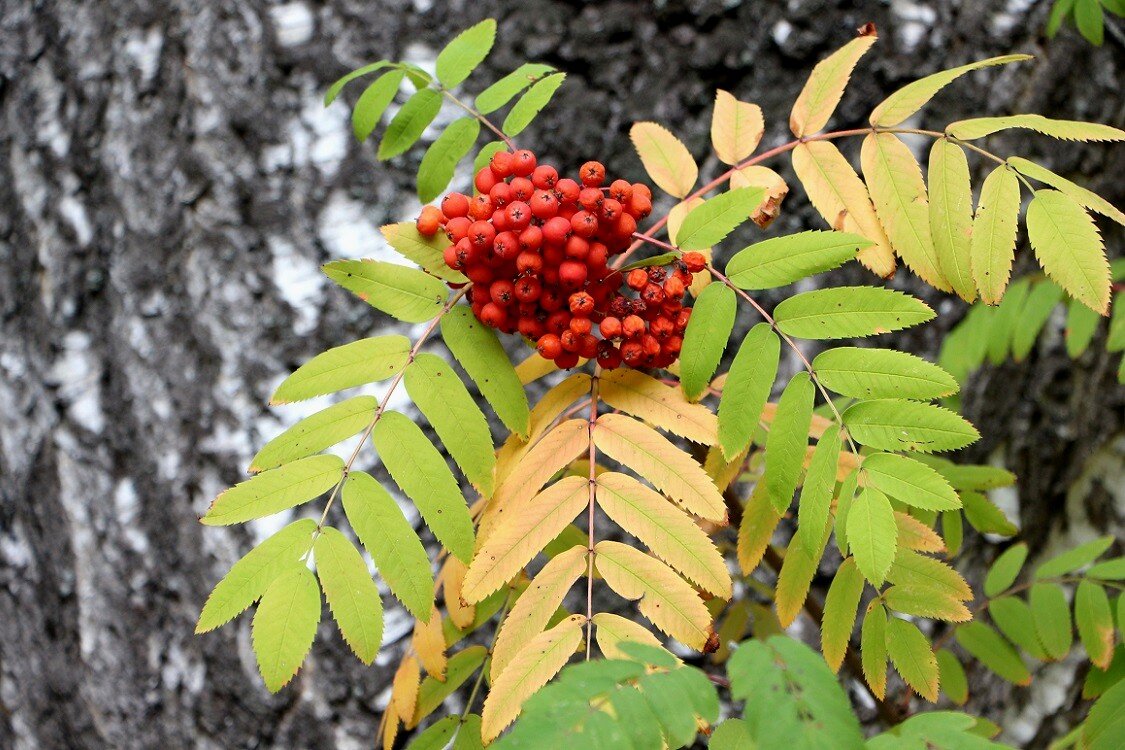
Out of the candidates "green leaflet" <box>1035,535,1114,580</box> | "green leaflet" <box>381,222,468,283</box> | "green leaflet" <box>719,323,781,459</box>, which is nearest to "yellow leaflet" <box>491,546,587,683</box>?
"green leaflet" <box>719,323,781,459</box>

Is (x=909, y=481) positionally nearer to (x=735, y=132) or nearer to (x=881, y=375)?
(x=881, y=375)

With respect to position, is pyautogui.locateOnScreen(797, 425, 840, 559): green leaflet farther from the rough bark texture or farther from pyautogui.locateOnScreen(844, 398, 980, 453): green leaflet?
the rough bark texture

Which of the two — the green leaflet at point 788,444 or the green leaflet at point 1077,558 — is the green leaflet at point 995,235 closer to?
the green leaflet at point 788,444

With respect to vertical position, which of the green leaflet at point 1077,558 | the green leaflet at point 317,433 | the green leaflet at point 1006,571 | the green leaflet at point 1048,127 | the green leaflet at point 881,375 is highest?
the green leaflet at point 1048,127

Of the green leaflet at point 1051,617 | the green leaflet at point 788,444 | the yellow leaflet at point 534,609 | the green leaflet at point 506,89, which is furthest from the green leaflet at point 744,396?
the green leaflet at point 1051,617

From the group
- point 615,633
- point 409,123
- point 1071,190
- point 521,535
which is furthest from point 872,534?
point 409,123

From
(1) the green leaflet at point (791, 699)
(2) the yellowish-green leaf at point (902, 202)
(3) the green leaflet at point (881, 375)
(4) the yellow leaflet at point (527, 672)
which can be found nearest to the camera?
(1) the green leaflet at point (791, 699)
